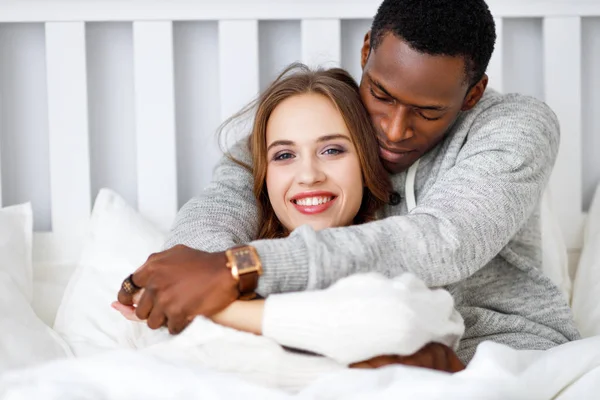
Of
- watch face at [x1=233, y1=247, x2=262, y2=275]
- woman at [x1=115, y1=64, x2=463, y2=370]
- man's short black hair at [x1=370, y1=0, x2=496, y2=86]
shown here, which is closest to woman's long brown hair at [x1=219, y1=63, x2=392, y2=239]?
woman at [x1=115, y1=64, x2=463, y2=370]

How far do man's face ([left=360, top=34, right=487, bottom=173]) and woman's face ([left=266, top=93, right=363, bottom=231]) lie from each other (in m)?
0.07

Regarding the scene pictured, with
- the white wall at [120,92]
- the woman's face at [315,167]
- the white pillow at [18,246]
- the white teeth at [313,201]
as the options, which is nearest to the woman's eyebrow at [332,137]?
the woman's face at [315,167]

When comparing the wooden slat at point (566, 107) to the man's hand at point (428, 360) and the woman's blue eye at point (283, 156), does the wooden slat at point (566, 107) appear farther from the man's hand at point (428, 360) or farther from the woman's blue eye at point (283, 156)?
the man's hand at point (428, 360)

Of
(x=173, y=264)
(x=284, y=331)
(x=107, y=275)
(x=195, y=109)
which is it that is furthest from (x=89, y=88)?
(x=284, y=331)

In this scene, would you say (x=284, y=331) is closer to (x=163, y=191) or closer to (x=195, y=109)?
(x=163, y=191)

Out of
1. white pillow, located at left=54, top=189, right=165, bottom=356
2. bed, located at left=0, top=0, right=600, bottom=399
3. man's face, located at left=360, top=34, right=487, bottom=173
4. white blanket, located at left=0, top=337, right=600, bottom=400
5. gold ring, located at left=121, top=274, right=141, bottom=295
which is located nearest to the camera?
white blanket, located at left=0, top=337, right=600, bottom=400

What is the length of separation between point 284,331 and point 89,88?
43.8 inches

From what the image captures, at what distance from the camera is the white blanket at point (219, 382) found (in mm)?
946

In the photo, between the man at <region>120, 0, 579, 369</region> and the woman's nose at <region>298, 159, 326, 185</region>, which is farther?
the woman's nose at <region>298, 159, 326, 185</region>

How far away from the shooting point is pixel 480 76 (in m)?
1.38

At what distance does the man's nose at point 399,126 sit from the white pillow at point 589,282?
0.60m

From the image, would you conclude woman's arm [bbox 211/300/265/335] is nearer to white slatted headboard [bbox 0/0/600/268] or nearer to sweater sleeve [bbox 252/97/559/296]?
sweater sleeve [bbox 252/97/559/296]

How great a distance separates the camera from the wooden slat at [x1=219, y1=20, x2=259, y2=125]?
1814 mm

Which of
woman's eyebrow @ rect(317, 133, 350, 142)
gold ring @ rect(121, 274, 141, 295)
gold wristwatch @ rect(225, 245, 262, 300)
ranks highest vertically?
woman's eyebrow @ rect(317, 133, 350, 142)
